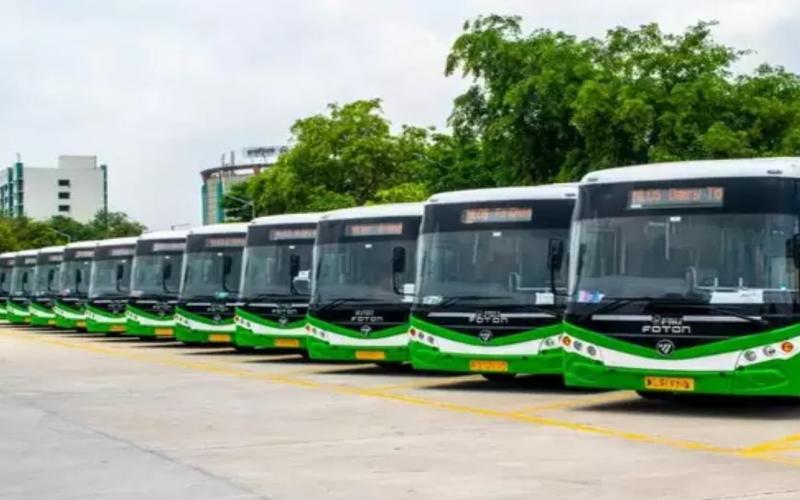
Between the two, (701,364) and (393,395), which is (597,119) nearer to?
(393,395)

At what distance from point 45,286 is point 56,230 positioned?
93151 millimetres

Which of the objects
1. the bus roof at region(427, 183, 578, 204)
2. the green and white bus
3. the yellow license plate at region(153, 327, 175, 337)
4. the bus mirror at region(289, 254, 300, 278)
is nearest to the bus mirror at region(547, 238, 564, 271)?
the bus roof at region(427, 183, 578, 204)

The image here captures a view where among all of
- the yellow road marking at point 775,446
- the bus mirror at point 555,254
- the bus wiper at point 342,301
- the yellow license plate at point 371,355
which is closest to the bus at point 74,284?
the bus wiper at point 342,301

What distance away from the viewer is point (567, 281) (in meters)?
18.7

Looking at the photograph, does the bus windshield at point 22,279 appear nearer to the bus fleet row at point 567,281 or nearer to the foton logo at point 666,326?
the bus fleet row at point 567,281

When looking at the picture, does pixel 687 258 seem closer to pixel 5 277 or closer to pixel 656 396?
pixel 656 396

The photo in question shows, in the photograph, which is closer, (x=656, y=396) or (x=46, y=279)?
(x=656, y=396)

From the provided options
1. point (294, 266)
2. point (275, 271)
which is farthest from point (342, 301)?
point (275, 271)

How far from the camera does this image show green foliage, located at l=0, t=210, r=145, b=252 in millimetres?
126438

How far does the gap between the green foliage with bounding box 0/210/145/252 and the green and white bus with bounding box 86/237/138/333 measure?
280 ft

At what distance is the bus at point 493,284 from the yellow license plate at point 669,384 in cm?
317

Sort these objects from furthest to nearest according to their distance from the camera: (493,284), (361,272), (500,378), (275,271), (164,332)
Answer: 1. (164,332)
2. (275,271)
3. (361,272)
4. (500,378)
5. (493,284)

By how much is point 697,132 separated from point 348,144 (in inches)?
1182

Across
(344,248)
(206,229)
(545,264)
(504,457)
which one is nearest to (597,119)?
(206,229)
